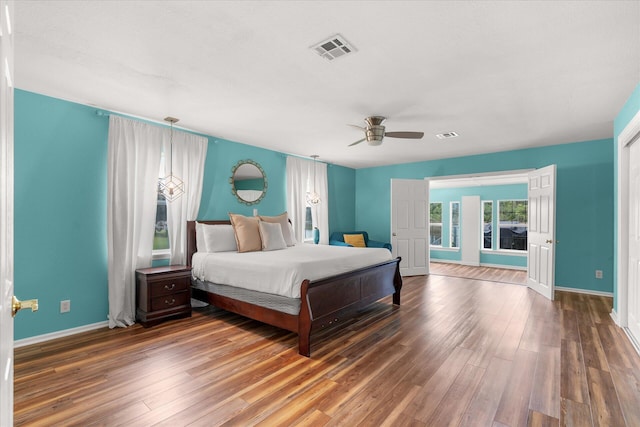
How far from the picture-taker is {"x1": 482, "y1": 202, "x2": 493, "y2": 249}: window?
830 cm

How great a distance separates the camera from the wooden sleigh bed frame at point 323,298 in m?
2.94

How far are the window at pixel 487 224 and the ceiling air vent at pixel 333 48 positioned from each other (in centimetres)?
747

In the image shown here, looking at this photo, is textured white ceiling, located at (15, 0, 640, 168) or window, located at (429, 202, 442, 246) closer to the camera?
textured white ceiling, located at (15, 0, 640, 168)

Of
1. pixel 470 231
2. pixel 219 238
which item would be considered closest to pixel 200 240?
pixel 219 238

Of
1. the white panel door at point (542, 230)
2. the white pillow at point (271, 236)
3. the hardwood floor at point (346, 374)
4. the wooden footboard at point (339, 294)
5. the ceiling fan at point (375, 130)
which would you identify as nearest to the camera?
the hardwood floor at point (346, 374)

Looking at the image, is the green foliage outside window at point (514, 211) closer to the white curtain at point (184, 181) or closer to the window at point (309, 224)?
the window at point (309, 224)

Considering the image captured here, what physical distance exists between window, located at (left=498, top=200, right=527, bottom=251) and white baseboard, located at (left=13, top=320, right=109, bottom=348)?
27.9ft

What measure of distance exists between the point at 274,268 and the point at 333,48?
2054mm

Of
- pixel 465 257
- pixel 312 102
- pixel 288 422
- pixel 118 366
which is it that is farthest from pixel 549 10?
pixel 465 257

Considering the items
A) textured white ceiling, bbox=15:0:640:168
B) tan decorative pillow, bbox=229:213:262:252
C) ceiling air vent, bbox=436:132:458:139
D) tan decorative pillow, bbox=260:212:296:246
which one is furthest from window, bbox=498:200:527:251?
tan decorative pillow, bbox=229:213:262:252

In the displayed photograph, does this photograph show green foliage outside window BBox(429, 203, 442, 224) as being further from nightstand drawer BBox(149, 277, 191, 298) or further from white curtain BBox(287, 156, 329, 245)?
nightstand drawer BBox(149, 277, 191, 298)

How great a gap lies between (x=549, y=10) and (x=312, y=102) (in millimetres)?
2069

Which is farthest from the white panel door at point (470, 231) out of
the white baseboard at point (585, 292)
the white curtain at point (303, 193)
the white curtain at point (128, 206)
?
the white curtain at point (128, 206)

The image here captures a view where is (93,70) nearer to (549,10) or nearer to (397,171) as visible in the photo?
(549,10)
